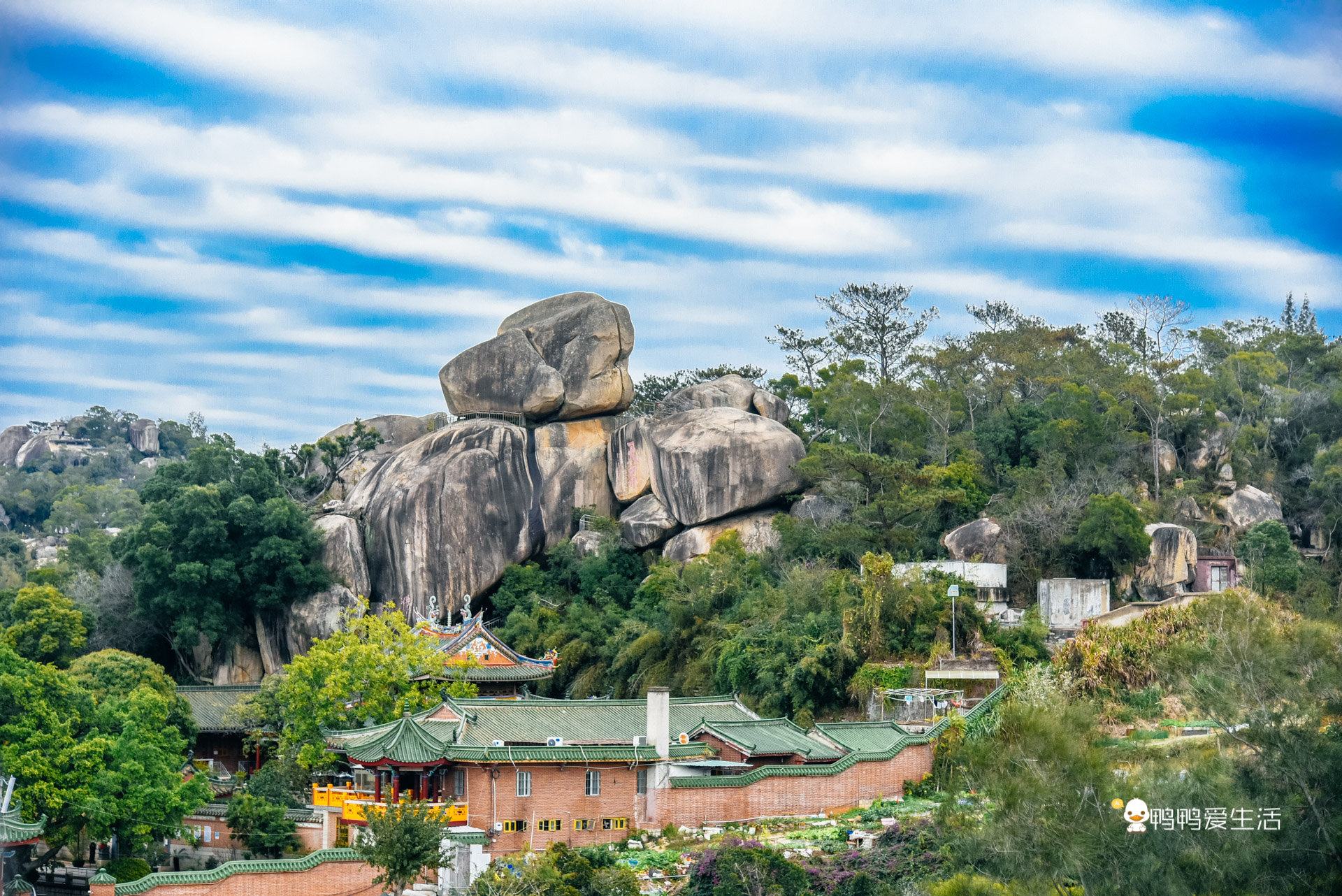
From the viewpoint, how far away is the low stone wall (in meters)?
23.2

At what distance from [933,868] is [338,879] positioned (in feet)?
31.6

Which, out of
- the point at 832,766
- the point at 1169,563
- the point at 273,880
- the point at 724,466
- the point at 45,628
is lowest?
the point at 273,880

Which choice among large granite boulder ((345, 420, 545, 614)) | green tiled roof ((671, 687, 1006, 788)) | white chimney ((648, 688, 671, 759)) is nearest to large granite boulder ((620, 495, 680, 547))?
large granite boulder ((345, 420, 545, 614))

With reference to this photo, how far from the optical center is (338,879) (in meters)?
24.3

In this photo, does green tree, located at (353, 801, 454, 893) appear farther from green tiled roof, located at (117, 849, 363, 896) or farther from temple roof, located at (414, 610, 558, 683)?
temple roof, located at (414, 610, 558, 683)

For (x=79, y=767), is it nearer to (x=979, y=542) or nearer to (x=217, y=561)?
(x=217, y=561)

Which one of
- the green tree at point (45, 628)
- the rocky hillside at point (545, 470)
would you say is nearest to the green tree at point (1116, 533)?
the rocky hillside at point (545, 470)

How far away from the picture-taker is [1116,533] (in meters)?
38.6

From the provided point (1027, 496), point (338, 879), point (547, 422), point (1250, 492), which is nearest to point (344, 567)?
point (547, 422)

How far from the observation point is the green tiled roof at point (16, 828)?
2389 cm

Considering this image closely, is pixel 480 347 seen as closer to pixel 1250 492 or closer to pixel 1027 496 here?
pixel 1027 496

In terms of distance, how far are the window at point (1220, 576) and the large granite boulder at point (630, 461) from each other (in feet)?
62.5

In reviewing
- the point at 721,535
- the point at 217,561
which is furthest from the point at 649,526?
the point at 217,561

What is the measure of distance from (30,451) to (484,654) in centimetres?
7411
